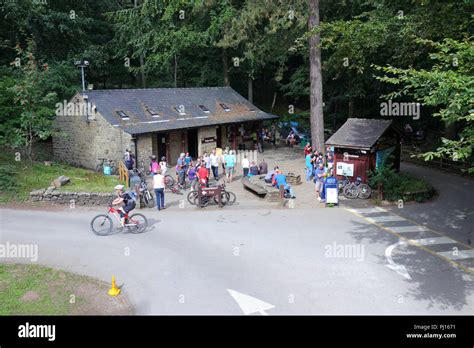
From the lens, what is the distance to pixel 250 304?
10.3 metres

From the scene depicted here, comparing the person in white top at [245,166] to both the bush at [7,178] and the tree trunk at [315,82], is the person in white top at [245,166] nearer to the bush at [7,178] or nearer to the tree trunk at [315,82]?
the tree trunk at [315,82]

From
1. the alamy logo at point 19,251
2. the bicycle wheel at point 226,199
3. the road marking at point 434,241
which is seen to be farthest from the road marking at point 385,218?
the alamy logo at point 19,251

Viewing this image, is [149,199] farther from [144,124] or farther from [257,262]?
[144,124]

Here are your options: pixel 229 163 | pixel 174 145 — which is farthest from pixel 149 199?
pixel 174 145

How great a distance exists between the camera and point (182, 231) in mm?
15281

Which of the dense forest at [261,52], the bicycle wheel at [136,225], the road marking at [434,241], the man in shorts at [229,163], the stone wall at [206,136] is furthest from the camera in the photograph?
the stone wall at [206,136]

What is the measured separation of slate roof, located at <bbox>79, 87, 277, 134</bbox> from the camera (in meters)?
25.5

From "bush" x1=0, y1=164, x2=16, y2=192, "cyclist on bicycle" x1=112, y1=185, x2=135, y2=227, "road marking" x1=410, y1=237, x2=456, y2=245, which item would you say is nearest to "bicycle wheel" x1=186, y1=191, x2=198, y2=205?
"cyclist on bicycle" x1=112, y1=185, x2=135, y2=227

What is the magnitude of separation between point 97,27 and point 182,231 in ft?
102

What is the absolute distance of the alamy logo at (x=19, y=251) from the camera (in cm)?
1294

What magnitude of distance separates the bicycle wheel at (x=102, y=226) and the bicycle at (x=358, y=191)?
33.4ft

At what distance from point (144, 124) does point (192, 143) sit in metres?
4.79

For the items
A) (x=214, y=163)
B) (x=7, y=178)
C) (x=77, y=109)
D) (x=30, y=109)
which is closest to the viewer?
(x=7, y=178)

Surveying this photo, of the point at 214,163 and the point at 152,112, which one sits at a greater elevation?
the point at 152,112
